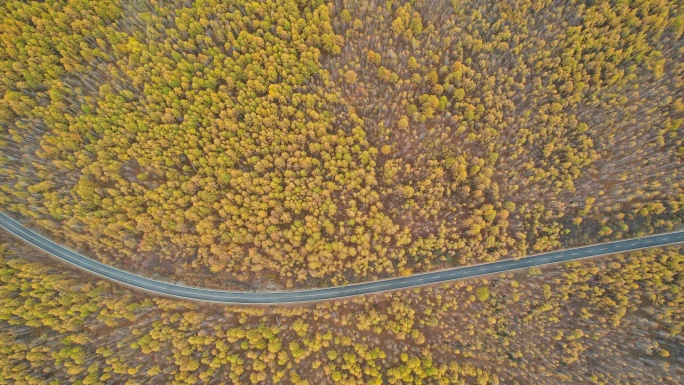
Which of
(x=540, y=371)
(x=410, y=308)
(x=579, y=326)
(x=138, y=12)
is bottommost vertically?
(x=540, y=371)

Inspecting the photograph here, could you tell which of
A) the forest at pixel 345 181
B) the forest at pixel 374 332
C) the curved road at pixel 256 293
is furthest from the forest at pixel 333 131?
the forest at pixel 374 332

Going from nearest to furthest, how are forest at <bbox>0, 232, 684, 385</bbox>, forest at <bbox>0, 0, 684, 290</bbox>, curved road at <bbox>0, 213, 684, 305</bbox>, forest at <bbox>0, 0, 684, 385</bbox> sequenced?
forest at <bbox>0, 232, 684, 385</bbox>
forest at <bbox>0, 0, 684, 385</bbox>
forest at <bbox>0, 0, 684, 290</bbox>
curved road at <bbox>0, 213, 684, 305</bbox>

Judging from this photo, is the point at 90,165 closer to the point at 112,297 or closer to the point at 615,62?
the point at 112,297

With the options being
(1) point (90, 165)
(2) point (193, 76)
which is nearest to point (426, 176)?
(2) point (193, 76)

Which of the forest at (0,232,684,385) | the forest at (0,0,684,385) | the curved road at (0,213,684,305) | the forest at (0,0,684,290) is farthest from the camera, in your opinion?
the curved road at (0,213,684,305)

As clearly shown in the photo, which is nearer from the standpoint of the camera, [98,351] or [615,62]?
[98,351]

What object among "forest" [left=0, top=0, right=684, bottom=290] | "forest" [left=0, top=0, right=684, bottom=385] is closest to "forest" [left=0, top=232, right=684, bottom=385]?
"forest" [left=0, top=0, right=684, bottom=385]

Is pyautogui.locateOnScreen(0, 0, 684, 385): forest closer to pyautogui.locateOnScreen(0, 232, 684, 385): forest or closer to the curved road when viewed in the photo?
pyautogui.locateOnScreen(0, 232, 684, 385): forest

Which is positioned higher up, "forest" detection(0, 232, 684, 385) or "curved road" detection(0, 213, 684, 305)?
"curved road" detection(0, 213, 684, 305)
